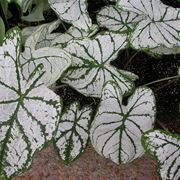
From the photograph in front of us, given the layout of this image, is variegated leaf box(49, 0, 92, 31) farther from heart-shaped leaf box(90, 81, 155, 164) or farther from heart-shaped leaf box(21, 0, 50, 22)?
heart-shaped leaf box(90, 81, 155, 164)

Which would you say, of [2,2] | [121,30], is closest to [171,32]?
[121,30]

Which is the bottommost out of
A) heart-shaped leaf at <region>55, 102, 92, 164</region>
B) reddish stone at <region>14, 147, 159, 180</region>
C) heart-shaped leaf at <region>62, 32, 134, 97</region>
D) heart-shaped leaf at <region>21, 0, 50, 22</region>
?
reddish stone at <region>14, 147, 159, 180</region>

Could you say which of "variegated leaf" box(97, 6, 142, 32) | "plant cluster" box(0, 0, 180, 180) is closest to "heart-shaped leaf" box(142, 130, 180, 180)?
"plant cluster" box(0, 0, 180, 180)

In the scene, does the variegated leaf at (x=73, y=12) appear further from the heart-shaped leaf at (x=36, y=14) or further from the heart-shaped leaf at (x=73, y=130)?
the heart-shaped leaf at (x=73, y=130)

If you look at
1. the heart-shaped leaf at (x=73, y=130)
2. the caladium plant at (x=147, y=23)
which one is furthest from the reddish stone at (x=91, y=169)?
the caladium plant at (x=147, y=23)

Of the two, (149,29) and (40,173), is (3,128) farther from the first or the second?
(149,29)

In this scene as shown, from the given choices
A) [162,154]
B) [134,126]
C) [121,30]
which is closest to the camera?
[162,154]
